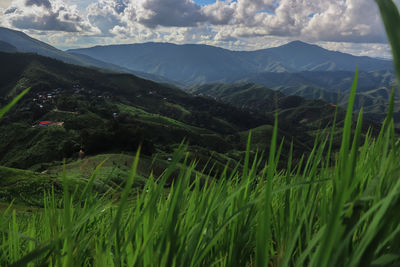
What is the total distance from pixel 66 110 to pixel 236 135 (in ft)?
300

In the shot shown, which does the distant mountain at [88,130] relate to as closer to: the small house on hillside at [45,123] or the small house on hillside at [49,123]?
the small house on hillside at [49,123]

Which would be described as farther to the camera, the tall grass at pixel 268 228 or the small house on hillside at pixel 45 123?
the small house on hillside at pixel 45 123

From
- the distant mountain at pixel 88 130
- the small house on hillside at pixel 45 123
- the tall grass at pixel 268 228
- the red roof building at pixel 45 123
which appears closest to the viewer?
the tall grass at pixel 268 228

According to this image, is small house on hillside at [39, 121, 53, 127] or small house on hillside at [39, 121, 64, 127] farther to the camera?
small house on hillside at [39, 121, 64, 127]

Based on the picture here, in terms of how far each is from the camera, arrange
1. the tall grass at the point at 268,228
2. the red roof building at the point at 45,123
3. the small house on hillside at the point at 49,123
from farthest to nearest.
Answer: the red roof building at the point at 45,123 → the small house on hillside at the point at 49,123 → the tall grass at the point at 268,228

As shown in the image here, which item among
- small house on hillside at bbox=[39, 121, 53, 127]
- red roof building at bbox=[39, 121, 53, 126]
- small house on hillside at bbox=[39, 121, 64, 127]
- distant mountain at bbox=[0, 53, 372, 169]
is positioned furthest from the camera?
red roof building at bbox=[39, 121, 53, 126]

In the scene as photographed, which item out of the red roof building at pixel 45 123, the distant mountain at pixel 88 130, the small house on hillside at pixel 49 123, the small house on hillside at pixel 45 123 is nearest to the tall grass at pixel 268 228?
the distant mountain at pixel 88 130

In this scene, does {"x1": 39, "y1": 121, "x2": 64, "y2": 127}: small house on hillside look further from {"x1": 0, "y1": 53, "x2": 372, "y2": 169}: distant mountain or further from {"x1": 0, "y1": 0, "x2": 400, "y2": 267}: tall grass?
{"x1": 0, "y1": 0, "x2": 400, "y2": 267}: tall grass

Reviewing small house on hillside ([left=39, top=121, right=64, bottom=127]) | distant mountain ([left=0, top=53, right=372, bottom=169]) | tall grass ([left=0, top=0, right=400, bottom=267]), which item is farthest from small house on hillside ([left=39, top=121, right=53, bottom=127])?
tall grass ([left=0, top=0, right=400, bottom=267])

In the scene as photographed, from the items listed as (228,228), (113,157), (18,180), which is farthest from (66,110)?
(228,228)

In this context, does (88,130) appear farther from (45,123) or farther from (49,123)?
(45,123)

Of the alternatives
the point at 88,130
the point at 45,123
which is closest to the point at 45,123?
the point at 45,123

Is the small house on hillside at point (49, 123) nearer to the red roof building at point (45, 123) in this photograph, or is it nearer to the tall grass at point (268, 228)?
the red roof building at point (45, 123)

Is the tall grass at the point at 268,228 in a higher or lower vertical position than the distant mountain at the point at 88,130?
higher
